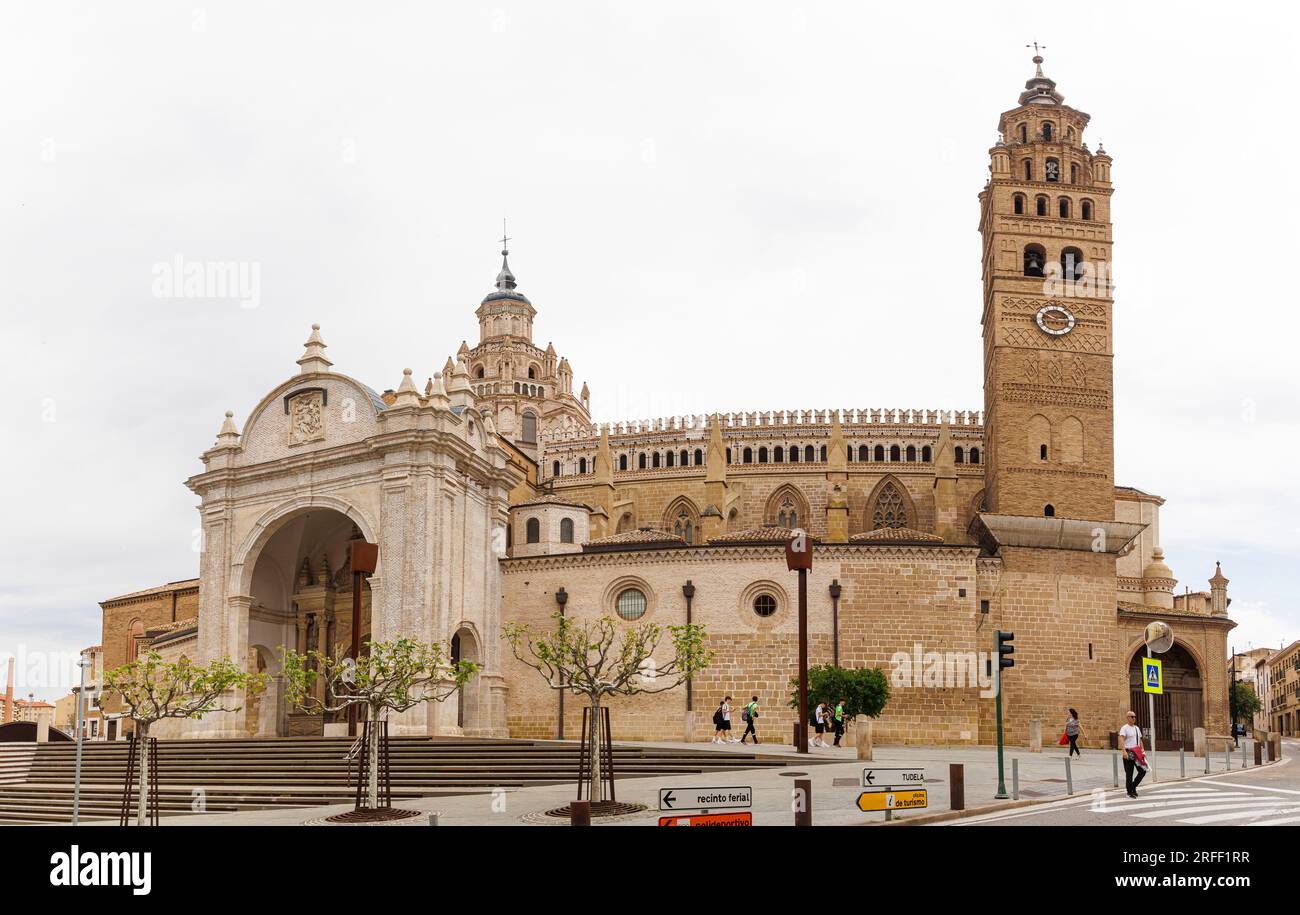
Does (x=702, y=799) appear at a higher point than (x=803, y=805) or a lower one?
higher

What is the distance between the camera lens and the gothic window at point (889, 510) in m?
64.1

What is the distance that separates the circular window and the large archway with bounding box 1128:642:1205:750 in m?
22.5

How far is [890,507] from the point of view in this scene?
212ft

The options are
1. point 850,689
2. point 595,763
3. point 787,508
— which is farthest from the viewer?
point 787,508

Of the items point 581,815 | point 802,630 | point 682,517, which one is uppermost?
point 682,517

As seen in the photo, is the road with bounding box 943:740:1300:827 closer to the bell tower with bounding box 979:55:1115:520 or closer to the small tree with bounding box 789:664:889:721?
the small tree with bounding box 789:664:889:721

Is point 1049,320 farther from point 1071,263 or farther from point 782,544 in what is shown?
point 782,544

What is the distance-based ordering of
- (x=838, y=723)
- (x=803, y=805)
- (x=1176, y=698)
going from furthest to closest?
(x=1176, y=698) → (x=838, y=723) → (x=803, y=805)

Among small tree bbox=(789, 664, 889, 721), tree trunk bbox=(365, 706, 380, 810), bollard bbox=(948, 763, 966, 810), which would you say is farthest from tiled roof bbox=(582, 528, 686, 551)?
bollard bbox=(948, 763, 966, 810)

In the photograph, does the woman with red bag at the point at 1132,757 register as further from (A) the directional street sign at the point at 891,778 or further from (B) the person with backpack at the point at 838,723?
(B) the person with backpack at the point at 838,723

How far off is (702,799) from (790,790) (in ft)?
31.0

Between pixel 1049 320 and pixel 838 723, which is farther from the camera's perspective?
pixel 1049 320

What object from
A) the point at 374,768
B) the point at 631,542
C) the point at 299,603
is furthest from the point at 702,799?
the point at 299,603
